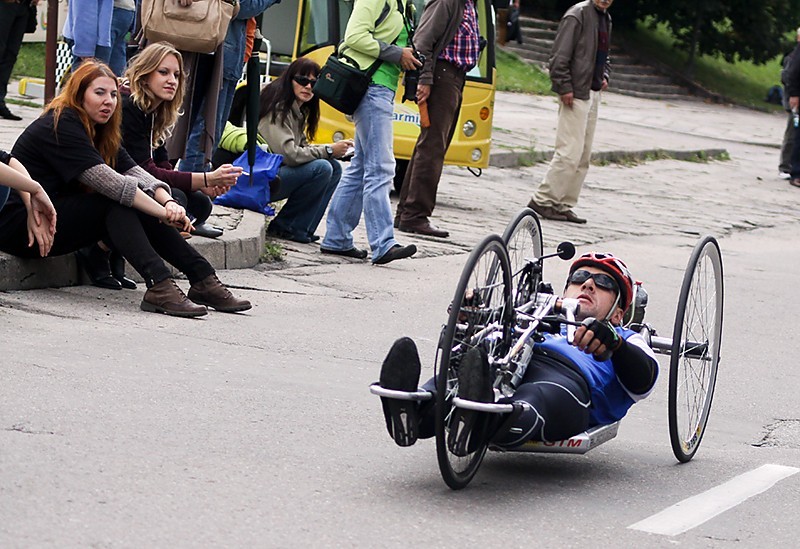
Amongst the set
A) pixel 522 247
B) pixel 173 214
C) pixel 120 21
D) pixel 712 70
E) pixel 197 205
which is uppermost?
pixel 120 21

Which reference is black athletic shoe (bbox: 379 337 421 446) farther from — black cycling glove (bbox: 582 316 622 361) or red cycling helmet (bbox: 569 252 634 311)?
red cycling helmet (bbox: 569 252 634 311)

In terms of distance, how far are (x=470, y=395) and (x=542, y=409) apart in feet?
1.52

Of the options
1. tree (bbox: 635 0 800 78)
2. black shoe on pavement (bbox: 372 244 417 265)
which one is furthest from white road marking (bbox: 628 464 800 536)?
tree (bbox: 635 0 800 78)

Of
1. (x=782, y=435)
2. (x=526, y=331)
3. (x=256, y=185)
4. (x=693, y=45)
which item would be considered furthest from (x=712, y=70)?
(x=526, y=331)

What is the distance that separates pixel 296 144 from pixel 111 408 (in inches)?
189

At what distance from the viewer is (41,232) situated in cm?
683

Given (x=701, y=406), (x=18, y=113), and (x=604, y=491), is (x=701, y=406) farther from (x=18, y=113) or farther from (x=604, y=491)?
(x=18, y=113)

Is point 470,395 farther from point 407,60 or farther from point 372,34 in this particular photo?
point 372,34

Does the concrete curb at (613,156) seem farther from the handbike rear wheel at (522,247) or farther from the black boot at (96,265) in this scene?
the handbike rear wheel at (522,247)

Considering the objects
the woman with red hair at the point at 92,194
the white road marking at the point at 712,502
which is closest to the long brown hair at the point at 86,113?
the woman with red hair at the point at 92,194

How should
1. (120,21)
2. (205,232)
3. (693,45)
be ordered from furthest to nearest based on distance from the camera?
(693,45) → (120,21) → (205,232)

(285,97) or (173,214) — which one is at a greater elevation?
(285,97)

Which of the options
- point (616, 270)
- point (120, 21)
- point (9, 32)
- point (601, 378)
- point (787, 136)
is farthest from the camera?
A: point (787, 136)

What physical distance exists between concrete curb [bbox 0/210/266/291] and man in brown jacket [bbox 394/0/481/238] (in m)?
1.47
